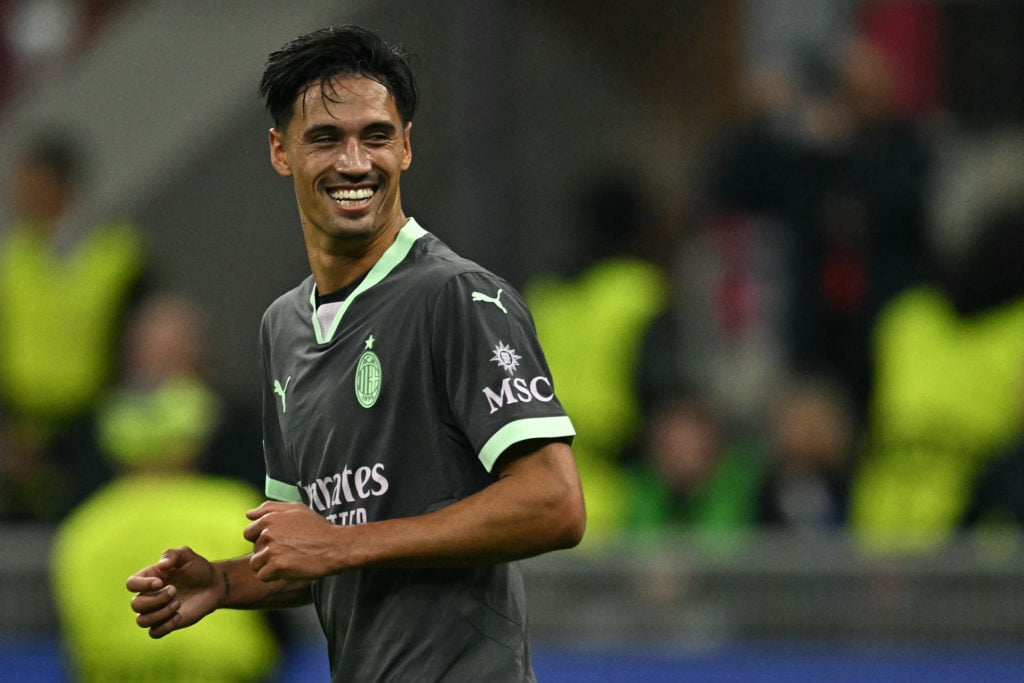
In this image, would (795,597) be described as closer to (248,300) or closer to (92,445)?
(92,445)

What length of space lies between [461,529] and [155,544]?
274 centimetres

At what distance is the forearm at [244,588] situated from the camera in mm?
3740

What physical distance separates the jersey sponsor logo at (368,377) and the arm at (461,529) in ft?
0.86

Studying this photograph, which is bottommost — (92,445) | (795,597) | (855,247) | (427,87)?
(795,597)

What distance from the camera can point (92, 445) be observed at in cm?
903

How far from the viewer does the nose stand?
3.50 metres

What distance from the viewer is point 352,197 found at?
139 inches

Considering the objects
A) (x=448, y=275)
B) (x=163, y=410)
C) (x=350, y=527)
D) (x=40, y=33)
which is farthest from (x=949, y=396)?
(x=40, y=33)

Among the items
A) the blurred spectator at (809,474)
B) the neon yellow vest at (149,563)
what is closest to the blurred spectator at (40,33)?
the blurred spectator at (809,474)

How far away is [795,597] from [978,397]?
3.62 ft

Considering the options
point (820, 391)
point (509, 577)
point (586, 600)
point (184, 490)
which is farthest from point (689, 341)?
point (509, 577)

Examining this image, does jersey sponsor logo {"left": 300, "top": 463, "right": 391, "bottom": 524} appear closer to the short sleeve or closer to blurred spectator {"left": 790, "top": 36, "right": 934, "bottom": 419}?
the short sleeve

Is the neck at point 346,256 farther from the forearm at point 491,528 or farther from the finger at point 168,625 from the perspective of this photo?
the finger at point 168,625

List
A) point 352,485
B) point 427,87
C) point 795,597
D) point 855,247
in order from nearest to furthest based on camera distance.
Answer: point 352,485, point 795,597, point 855,247, point 427,87
